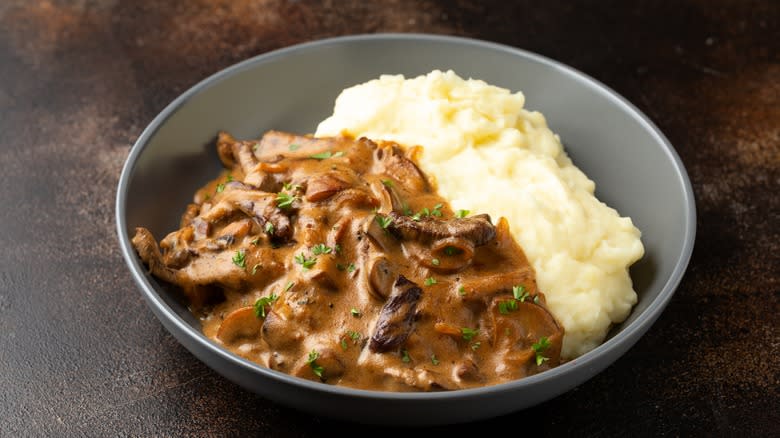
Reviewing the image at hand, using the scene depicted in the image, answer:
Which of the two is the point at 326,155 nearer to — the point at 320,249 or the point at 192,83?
the point at 320,249

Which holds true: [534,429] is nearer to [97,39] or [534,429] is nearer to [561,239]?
[561,239]

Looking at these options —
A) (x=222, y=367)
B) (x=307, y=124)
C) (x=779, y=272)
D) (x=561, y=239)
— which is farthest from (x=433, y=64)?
(x=222, y=367)

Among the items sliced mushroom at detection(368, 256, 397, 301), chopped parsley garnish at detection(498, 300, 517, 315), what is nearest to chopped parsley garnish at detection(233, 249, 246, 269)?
sliced mushroom at detection(368, 256, 397, 301)

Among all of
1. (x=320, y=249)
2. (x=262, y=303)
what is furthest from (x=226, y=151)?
(x=262, y=303)


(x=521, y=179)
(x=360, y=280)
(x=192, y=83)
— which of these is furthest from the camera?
(x=192, y=83)

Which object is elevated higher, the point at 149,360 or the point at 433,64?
the point at 433,64

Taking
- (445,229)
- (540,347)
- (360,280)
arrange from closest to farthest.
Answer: (540,347) → (360,280) → (445,229)
